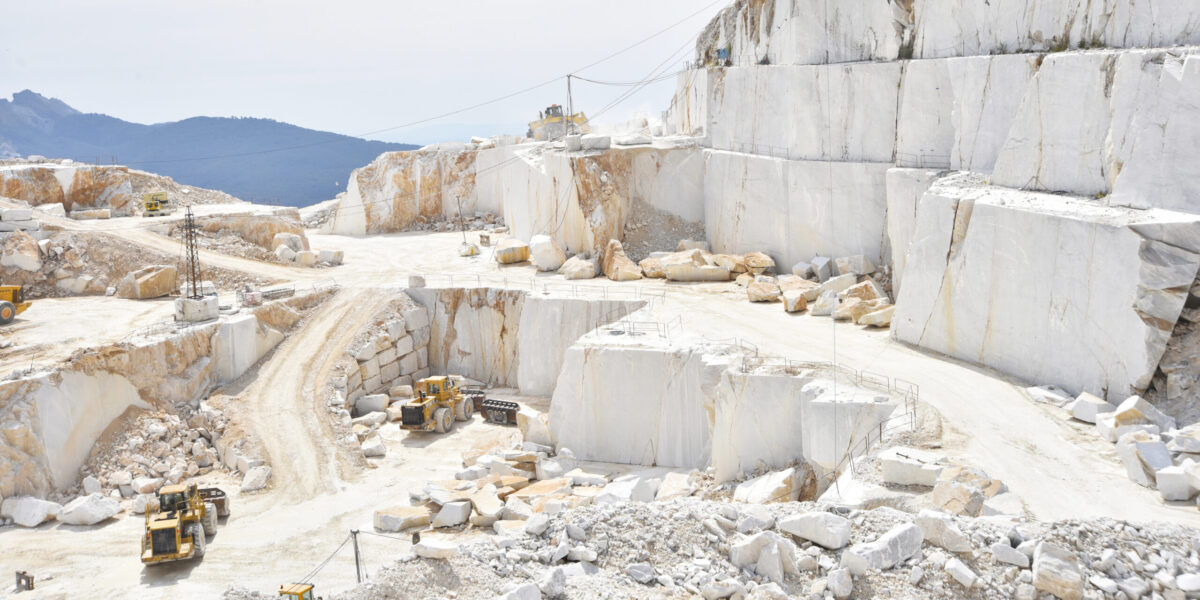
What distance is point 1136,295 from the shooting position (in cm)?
1814

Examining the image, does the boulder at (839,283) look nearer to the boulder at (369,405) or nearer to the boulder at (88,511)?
the boulder at (369,405)

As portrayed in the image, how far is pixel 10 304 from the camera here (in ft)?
94.5

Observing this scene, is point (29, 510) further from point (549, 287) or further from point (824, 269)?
point (824, 269)

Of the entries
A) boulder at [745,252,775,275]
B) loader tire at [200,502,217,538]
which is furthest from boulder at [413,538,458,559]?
boulder at [745,252,775,275]

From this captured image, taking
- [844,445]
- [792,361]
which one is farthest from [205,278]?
[844,445]

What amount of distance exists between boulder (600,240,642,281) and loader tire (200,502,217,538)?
15918 millimetres

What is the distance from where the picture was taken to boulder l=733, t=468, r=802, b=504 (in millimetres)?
19188

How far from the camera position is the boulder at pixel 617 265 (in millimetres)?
32938

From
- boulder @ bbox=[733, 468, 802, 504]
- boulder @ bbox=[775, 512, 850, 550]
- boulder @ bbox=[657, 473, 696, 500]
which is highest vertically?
boulder @ bbox=[775, 512, 850, 550]

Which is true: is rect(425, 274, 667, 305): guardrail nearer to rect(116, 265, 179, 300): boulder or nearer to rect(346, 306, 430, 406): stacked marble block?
rect(346, 306, 430, 406): stacked marble block

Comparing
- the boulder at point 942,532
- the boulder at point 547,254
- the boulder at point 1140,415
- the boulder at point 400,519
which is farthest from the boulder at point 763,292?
the boulder at point 942,532

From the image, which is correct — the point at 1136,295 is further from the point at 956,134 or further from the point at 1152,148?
the point at 956,134

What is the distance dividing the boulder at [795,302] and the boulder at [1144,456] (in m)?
11.8

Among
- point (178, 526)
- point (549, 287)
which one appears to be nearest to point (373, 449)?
point (178, 526)
